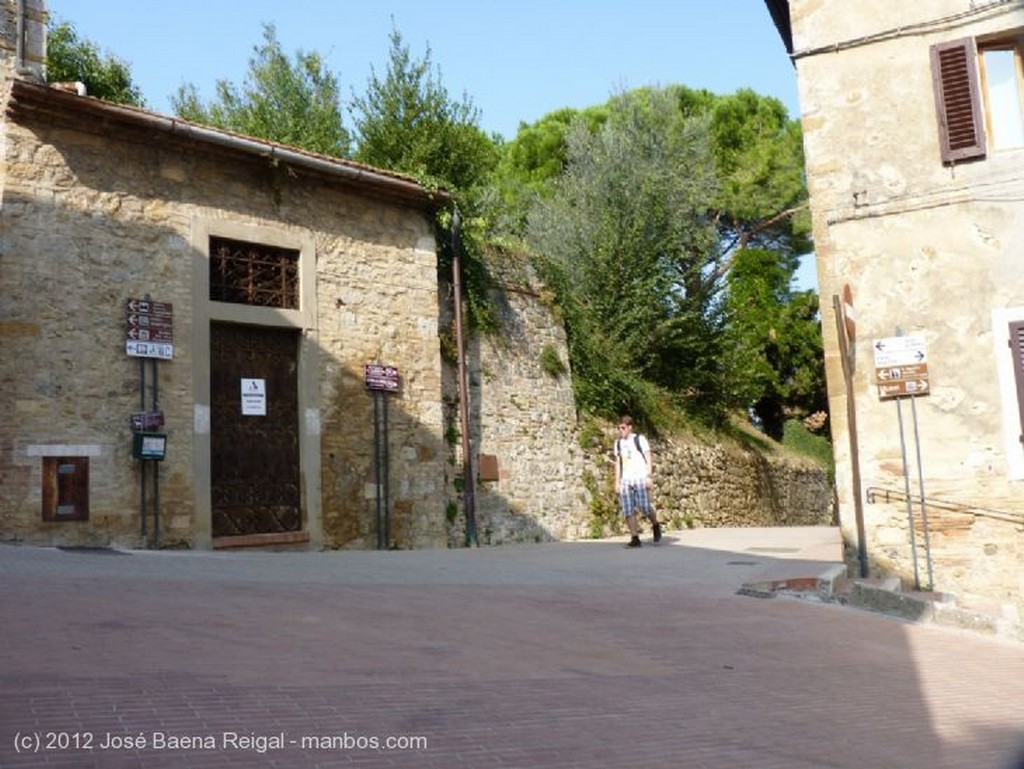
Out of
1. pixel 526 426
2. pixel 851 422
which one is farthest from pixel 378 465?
pixel 851 422

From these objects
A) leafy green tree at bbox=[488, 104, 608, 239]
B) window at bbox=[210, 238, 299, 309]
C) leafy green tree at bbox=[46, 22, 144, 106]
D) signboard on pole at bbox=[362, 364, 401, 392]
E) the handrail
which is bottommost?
the handrail

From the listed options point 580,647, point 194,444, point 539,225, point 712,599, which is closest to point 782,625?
point 712,599

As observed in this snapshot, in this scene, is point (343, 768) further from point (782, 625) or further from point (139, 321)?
point (139, 321)

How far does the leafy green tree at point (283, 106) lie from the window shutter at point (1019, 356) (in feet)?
44.5

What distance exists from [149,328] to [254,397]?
5.09 ft

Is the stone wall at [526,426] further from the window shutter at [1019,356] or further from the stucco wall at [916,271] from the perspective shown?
the window shutter at [1019,356]

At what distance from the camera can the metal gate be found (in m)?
11.2

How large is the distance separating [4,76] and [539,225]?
1218 centimetres

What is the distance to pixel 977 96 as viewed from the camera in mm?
Answer: 9250

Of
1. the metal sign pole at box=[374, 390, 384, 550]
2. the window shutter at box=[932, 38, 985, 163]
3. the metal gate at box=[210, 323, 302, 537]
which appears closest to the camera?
the window shutter at box=[932, 38, 985, 163]

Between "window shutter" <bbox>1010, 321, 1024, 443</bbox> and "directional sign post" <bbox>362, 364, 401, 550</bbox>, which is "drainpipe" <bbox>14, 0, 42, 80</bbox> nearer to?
"directional sign post" <bbox>362, 364, 401, 550</bbox>

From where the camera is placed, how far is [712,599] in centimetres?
782

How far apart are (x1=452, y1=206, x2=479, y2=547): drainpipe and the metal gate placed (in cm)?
268

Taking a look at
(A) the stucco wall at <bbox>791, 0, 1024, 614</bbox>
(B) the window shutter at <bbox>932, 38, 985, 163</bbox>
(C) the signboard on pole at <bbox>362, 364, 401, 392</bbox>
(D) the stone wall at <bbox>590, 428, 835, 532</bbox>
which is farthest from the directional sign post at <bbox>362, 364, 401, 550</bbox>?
(B) the window shutter at <bbox>932, 38, 985, 163</bbox>
